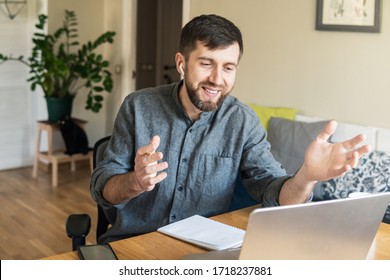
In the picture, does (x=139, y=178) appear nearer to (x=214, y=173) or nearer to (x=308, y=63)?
(x=214, y=173)

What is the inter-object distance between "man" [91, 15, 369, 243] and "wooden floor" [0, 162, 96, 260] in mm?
1759

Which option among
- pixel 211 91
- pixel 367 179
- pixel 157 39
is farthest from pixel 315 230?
pixel 157 39

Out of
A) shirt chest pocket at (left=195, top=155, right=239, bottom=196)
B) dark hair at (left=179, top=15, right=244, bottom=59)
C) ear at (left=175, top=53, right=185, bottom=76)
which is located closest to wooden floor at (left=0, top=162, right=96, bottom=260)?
shirt chest pocket at (left=195, top=155, right=239, bottom=196)

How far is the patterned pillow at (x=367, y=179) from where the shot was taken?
3621mm

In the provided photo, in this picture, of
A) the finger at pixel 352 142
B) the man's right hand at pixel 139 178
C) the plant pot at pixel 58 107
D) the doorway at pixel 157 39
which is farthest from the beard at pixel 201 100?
the doorway at pixel 157 39

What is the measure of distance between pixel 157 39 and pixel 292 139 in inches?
106

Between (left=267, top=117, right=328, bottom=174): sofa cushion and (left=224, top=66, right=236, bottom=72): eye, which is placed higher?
(left=224, top=66, right=236, bottom=72): eye

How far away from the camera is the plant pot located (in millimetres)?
5457

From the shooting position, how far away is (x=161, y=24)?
6301mm

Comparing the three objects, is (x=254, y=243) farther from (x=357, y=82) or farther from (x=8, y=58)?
(x=8, y=58)

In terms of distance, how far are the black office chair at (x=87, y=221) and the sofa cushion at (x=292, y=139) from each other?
1.63 meters

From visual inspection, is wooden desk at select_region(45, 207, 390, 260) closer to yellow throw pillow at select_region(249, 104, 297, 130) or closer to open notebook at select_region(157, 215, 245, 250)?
open notebook at select_region(157, 215, 245, 250)

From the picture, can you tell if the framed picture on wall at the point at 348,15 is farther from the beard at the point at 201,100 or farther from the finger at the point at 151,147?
the finger at the point at 151,147
